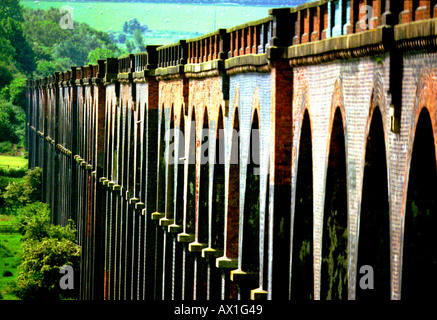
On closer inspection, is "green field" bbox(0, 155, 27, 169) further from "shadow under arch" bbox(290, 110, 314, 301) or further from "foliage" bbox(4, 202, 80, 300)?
"shadow under arch" bbox(290, 110, 314, 301)

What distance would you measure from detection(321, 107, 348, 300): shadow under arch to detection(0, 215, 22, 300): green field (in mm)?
33643

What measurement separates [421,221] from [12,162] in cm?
9110

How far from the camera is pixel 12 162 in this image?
100 m

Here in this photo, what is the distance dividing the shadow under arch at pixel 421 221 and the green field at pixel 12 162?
8480 centimetres

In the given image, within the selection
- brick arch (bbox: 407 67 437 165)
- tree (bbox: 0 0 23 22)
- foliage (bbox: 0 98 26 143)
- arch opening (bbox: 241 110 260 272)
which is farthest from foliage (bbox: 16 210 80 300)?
tree (bbox: 0 0 23 22)

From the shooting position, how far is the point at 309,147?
16625mm

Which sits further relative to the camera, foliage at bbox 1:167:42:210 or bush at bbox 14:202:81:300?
foliage at bbox 1:167:42:210

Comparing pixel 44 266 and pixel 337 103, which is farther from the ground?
pixel 337 103

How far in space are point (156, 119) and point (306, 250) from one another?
1666 cm

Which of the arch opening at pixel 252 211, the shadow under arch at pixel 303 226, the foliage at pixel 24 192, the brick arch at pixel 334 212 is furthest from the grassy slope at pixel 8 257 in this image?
the brick arch at pixel 334 212

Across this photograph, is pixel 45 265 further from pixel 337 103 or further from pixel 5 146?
pixel 5 146

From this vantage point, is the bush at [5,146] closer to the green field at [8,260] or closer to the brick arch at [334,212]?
the green field at [8,260]

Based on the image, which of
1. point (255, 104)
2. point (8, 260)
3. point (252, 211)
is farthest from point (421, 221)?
point (8, 260)

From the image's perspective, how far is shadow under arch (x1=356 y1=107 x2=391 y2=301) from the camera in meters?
12.9
